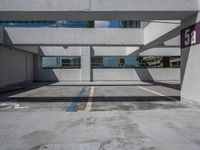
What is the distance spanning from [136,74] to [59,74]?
10.0 meters

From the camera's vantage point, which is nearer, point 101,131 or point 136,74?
point 101,131

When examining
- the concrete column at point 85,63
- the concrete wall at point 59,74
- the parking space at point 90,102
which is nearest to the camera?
the parking space at point 90,102

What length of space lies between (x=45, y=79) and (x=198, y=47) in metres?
18.9

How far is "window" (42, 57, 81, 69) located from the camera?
2222 cm

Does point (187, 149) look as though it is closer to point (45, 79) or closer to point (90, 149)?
point (90, 149)

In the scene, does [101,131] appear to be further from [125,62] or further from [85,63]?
[125,62]

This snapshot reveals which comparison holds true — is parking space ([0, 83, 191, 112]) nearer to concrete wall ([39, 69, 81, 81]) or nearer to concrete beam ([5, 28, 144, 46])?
concrete beam ([5, 28, 144, 46])

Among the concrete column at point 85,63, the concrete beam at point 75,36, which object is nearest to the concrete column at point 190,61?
the concrete beam at point 75,36

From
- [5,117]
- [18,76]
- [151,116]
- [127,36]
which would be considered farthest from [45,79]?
[151,116]

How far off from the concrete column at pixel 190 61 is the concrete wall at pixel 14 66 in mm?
13552

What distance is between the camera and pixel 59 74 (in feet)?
72.4

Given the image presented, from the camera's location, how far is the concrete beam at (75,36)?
13.3m

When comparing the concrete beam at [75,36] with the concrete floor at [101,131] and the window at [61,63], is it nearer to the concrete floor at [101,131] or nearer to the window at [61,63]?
the concrete floor at [101,131]

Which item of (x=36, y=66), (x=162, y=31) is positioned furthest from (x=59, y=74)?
(x=162, y=31)
